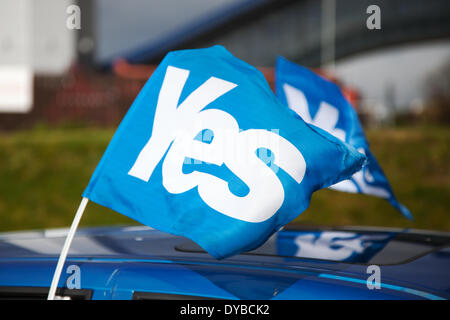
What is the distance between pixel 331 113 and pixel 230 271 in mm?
1515

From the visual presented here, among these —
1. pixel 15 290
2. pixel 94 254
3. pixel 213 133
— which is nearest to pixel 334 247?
pixel 213 133

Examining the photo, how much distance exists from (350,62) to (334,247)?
10.8m

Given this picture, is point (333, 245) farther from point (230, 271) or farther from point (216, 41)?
point (216, 41)

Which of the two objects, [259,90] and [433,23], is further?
[433,23]

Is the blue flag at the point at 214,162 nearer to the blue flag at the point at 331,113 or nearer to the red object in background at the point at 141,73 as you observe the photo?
the blue flag at the point at 331,113

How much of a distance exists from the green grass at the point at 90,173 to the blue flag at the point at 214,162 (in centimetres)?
547

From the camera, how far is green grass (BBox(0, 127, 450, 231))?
7.53m

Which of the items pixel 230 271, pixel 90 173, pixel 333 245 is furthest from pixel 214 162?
pixel 90 173

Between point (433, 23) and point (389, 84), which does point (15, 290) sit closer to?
point (389, 84)

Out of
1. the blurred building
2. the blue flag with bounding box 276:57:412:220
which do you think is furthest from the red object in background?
the blue flag with bounding box 276:57:412:220

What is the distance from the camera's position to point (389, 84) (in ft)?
37.2

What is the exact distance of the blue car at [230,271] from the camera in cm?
149

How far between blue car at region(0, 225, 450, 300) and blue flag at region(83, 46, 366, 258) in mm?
105

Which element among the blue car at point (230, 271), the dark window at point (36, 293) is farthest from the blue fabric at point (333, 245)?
the dark window at point (36, 293)
